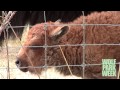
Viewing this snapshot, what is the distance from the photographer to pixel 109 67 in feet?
17.2

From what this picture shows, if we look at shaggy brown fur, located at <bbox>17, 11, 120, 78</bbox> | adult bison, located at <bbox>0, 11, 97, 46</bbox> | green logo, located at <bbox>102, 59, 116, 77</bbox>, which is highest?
adult bison, located at <bbox>0, 11, 97, 46</bbox>

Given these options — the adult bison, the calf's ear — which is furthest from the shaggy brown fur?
the adult bison

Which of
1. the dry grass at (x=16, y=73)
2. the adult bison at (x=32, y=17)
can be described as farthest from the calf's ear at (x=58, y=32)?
the adult bison at (x=32, y=17)

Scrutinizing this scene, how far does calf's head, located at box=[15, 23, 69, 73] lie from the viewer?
561 cm

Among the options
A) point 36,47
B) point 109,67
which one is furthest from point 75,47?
point 109,67

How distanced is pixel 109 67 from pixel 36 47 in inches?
39.6

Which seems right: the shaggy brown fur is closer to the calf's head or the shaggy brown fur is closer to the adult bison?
the calf's head

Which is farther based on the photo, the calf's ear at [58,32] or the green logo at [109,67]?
the calf's ear at [58,32]

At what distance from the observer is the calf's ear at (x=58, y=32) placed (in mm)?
5590

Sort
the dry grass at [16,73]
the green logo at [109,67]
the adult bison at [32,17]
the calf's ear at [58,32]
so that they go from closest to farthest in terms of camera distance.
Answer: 1. the green logo at [109,67]
2. the calf's ear at [58,32]
3. the dry grass at [16,73]
4. the adult bison at [32,17]

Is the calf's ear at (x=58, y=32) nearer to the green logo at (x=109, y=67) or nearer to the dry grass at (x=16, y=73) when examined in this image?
the dry grass at (x=16, y=73)

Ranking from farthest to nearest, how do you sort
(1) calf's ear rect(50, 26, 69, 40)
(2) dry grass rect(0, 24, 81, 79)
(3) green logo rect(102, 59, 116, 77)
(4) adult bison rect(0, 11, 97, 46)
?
1. (4) adult bison rect(0, 11, 97, 46)
2. (2) dry grass rect(0, 24, 81, 79)
3. (1) calf's ear rect(50, 26, 69, 40)
4. (3) green logo rect(102, 59, 116, 77)

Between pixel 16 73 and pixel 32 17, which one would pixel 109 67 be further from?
pixel 32 17
